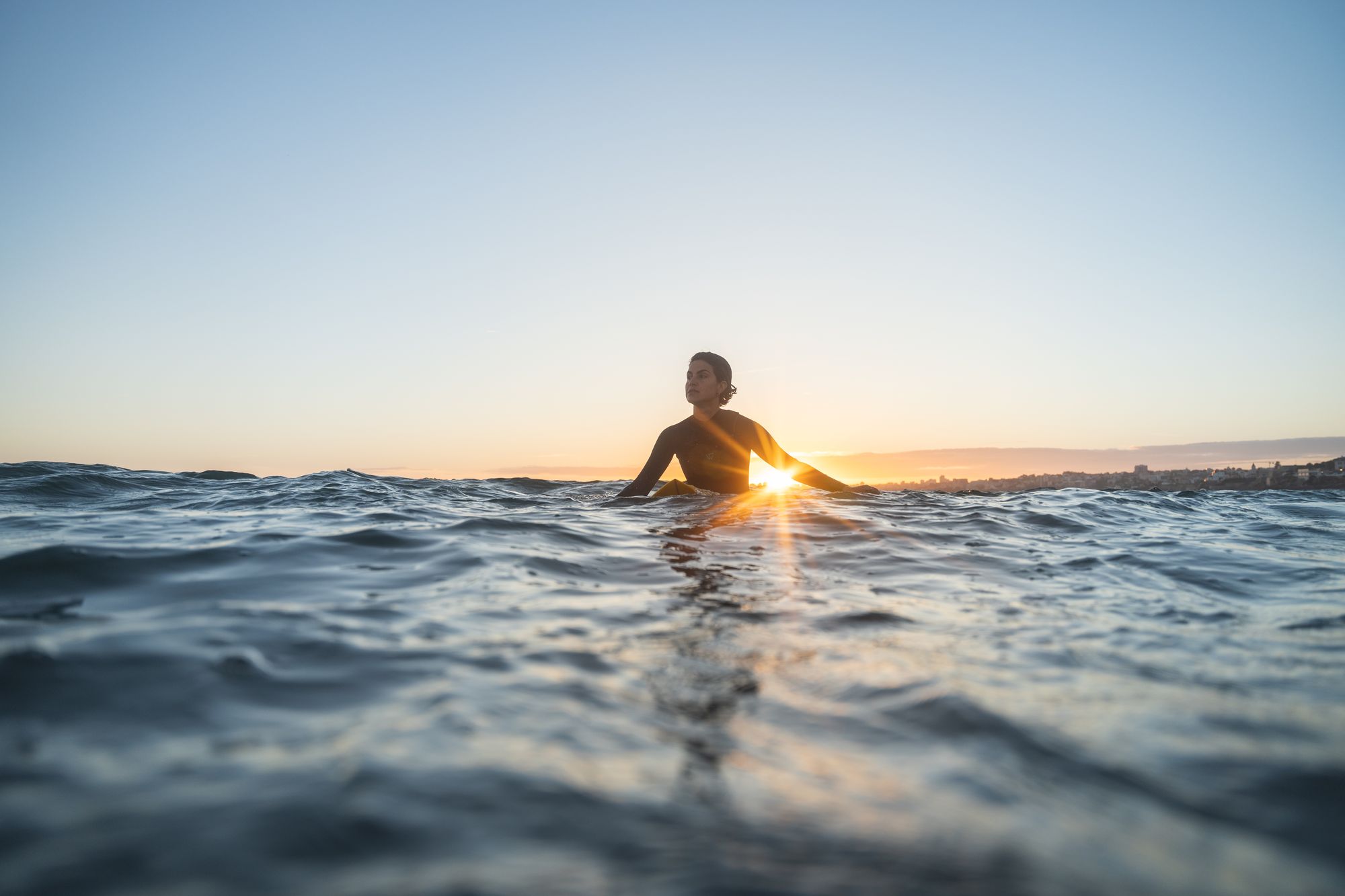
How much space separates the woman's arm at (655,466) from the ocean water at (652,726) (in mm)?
4717

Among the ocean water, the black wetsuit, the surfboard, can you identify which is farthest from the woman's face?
the ocean water

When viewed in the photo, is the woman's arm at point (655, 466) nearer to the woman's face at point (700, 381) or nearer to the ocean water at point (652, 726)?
the woman's face at point (700, 381)

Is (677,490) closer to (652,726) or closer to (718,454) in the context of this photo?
(718,454)

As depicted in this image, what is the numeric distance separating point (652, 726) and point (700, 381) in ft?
25.6

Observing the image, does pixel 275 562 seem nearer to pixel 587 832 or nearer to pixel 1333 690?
pixel 587 832

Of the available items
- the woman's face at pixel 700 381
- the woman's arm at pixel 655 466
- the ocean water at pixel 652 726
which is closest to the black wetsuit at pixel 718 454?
the woman's arm at pixel 655 466

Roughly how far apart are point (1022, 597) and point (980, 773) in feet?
9.29

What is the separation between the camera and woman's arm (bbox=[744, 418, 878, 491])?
33.4 ft

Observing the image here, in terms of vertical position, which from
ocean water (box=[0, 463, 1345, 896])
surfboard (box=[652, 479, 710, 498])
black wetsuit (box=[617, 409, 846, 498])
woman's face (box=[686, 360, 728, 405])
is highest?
woman's face (box=[686, 360, 728, 405])

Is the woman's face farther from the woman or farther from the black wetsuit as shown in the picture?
the black wetsuit

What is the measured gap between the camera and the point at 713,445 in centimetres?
1012

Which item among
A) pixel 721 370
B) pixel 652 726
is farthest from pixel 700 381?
pixel 652 726

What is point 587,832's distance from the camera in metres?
1.63

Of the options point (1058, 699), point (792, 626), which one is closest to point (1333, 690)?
point (1058, 699)
